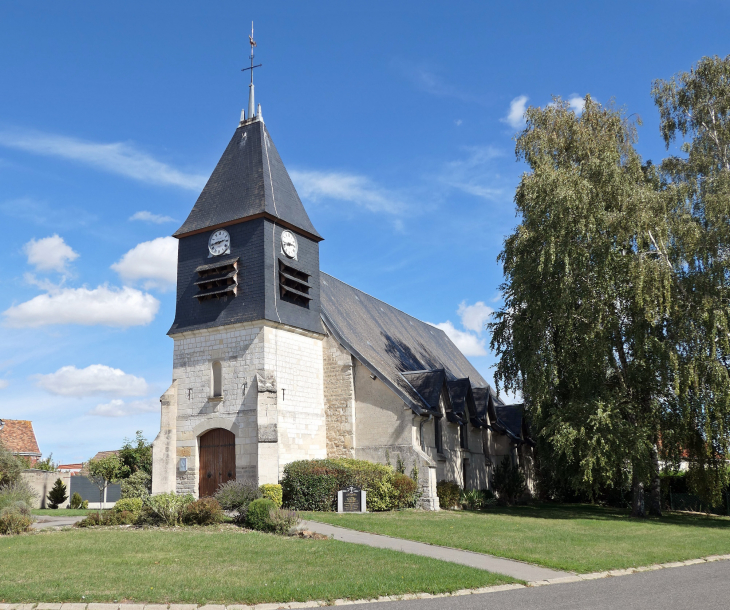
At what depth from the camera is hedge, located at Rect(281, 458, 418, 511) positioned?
21484 millimetres

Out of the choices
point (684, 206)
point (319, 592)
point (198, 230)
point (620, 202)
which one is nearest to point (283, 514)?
point (319, 592)

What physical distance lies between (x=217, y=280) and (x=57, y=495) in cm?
1317

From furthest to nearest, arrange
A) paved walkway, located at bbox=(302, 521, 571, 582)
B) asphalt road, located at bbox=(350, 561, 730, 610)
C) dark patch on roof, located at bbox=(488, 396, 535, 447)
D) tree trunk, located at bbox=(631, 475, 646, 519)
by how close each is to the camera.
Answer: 1. dark patch on roof, located at bbox=(488, 396, 535, 447)
2. tree trunk, located at bbox=(631, 475, 646, 519)
3. paved walkway, located at bbox=(302, 521, 571, 582)
4. asphalt road, located at bbox=(350, 561, 730, 610)

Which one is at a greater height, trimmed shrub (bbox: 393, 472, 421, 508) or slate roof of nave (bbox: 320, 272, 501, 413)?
slate roof of nave (bbox: 320, 272, 501, 413)

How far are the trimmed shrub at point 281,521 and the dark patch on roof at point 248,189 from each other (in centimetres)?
1191

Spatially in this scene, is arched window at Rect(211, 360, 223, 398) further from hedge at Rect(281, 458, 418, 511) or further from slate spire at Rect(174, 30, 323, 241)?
slate spire at Rect(174, 30, 323, 241)

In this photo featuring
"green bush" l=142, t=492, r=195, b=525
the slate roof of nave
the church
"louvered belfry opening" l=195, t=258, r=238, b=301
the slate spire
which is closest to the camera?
"green bush" l=142, t=492, r=195, b=525

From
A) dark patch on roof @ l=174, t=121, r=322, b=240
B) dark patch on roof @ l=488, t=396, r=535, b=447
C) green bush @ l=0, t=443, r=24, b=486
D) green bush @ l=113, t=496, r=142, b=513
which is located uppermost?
dark patch on roof @ l=174, t=121, r=322, b=240

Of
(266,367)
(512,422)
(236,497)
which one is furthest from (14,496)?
(512,422)

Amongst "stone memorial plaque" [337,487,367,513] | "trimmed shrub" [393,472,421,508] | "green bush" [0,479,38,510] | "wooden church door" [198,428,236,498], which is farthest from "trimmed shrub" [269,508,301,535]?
"wooden church door" [198,428,236,498]

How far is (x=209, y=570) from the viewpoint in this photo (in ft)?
34.7

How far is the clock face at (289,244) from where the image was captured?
2492 cm

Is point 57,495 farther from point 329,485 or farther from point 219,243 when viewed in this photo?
point 329,485

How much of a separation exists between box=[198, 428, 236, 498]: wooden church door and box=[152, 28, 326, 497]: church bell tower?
35 millimetres
